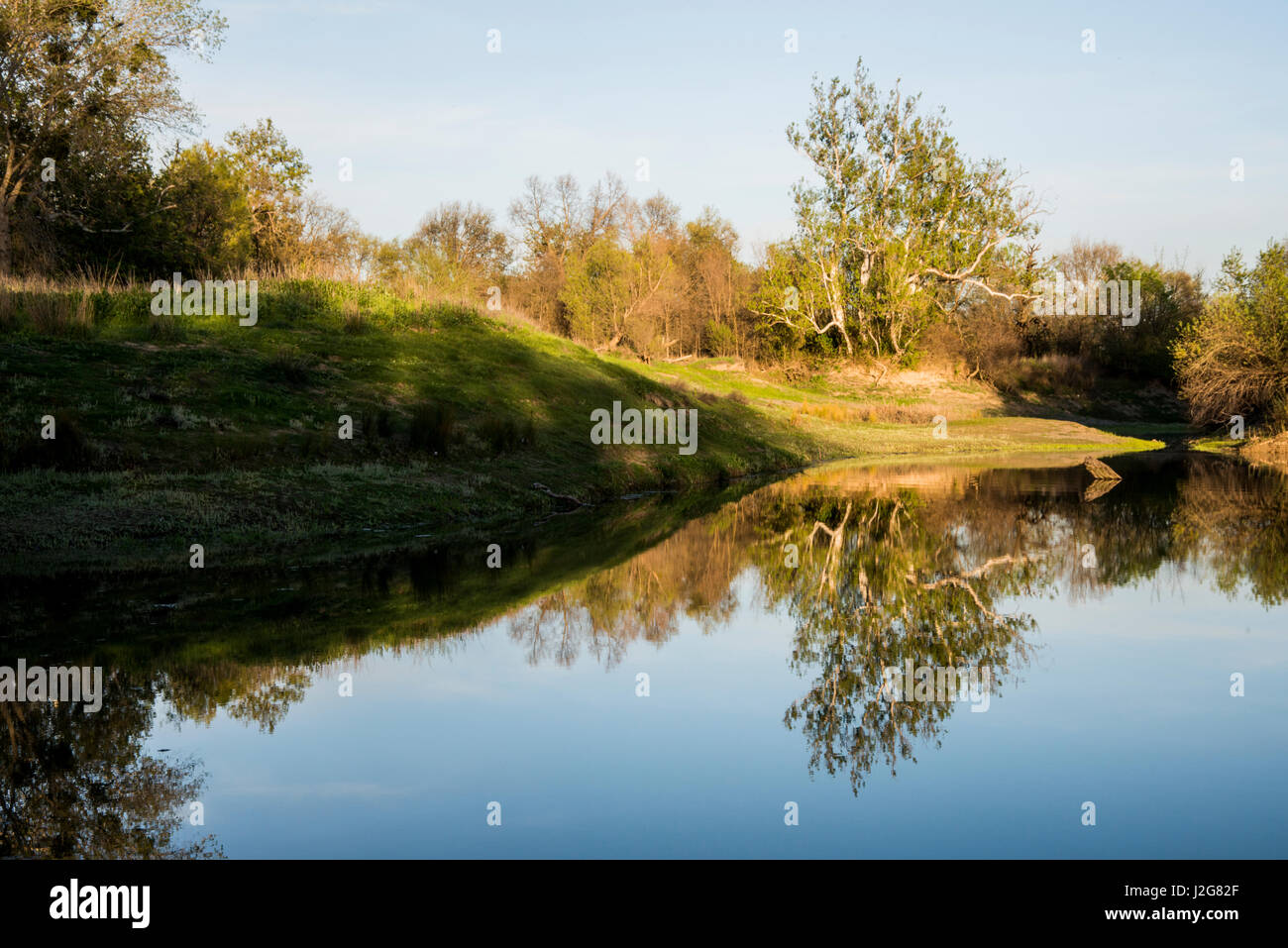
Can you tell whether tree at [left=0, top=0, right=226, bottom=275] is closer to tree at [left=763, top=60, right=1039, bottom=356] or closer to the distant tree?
the distant tree

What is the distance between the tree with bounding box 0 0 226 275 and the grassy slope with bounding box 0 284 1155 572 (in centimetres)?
1442

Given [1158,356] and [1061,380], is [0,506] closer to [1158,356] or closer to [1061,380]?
[1061,380]

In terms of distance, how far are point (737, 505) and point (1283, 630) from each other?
13.4 meters

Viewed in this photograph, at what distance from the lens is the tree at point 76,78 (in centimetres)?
3591

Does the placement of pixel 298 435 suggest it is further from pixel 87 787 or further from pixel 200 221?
pixel 200 221

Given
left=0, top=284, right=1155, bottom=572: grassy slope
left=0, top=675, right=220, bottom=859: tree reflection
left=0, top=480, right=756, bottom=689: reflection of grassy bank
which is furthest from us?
left=0, top=284, right=1155, bottom=572: grassy slope

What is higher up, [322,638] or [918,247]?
[918,247]

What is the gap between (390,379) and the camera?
82.7ft

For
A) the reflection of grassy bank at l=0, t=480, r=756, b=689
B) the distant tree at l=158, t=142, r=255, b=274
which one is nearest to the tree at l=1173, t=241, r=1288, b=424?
the reflection of grassy bank at l=0, t=480, r=756, b=689

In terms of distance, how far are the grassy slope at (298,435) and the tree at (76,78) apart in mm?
14421

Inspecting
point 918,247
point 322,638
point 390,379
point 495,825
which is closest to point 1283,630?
point 495,825

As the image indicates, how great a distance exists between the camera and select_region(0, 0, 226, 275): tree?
35906 millimetres

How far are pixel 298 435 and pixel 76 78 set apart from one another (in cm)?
2593

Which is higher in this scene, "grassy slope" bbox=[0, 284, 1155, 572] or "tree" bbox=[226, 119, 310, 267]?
"tree" bbox=[226, 119, 310, 267]
